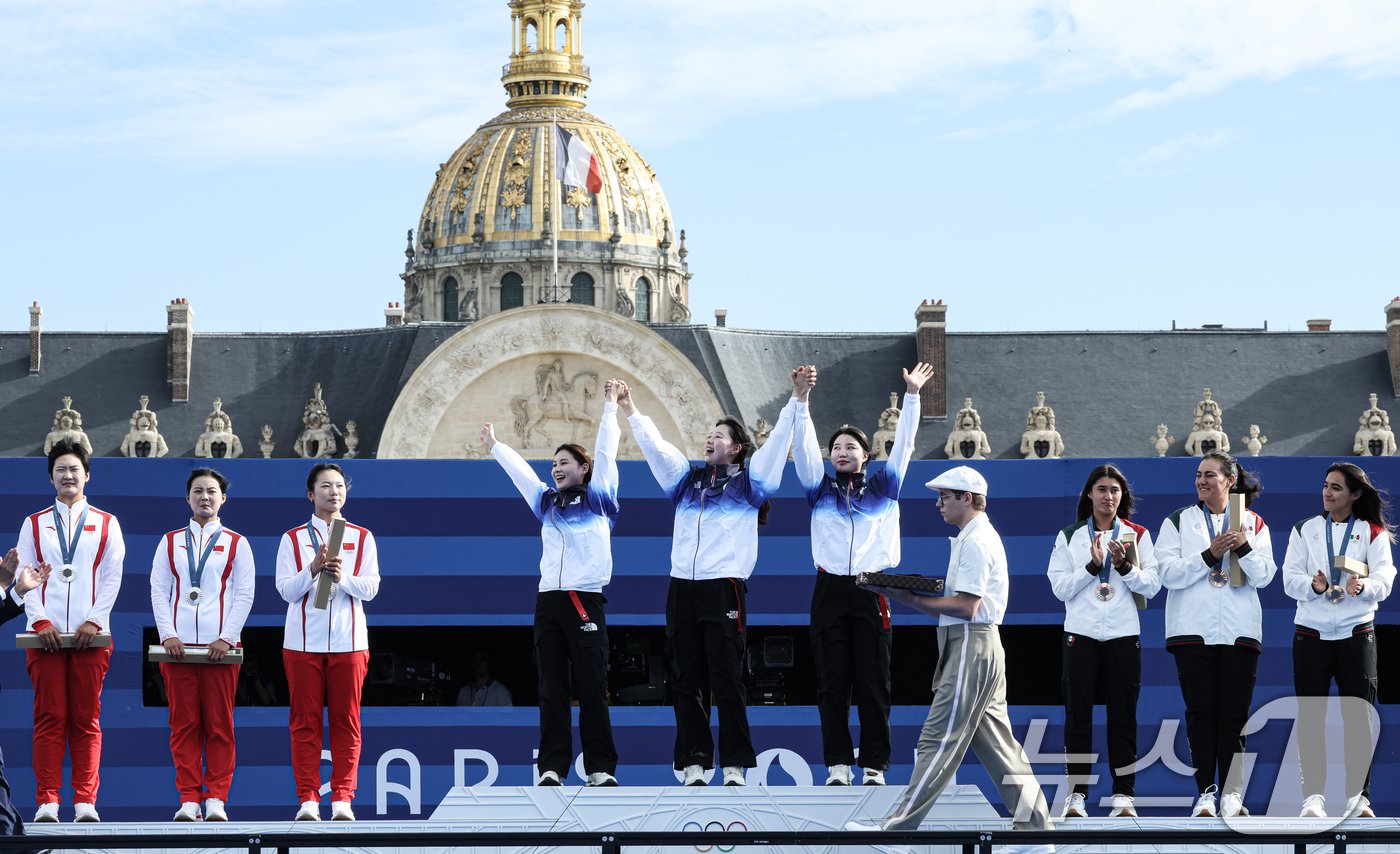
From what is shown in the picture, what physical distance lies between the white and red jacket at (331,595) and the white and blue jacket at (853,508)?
268 cm

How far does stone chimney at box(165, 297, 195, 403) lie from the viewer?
73.6 m

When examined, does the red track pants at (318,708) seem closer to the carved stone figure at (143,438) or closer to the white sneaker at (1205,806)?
the white sneaker at (1205,806)

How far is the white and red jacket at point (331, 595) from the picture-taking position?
1393 centimetres

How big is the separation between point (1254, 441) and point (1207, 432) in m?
1.35

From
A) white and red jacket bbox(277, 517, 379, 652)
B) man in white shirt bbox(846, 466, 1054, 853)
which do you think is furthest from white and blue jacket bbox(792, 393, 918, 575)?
white and red jacket bbox(277, 517, 379, 652)

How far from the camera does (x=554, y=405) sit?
69625 millimetres

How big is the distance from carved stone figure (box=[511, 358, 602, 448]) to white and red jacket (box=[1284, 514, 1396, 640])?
55364 mm

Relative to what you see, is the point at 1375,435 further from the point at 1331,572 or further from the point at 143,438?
the point at 1331,572

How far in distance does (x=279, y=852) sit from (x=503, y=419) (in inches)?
2331

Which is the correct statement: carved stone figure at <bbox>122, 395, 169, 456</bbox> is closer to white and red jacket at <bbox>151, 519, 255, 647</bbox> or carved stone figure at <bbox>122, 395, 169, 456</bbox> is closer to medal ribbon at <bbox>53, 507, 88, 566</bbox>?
medal ribbon at <bbox>53, 507, 88, 566</bbox>

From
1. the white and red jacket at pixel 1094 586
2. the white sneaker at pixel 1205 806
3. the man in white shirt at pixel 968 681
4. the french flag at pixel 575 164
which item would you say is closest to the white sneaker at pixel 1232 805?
the white sneaker at pixel 1205 806

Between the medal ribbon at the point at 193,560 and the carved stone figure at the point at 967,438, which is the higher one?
the carved stone figure at the point at 967,438

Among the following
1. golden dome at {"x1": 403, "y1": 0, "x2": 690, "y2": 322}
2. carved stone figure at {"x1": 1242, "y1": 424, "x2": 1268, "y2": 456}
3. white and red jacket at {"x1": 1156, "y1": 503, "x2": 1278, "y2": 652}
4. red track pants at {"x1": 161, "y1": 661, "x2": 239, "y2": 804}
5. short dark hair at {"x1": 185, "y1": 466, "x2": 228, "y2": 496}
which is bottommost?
red track pants at {"x1": 161, "y1": 661, "x2": 239, "y2": 804}

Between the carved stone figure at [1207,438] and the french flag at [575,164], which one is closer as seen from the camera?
the french flag at [575,164]
